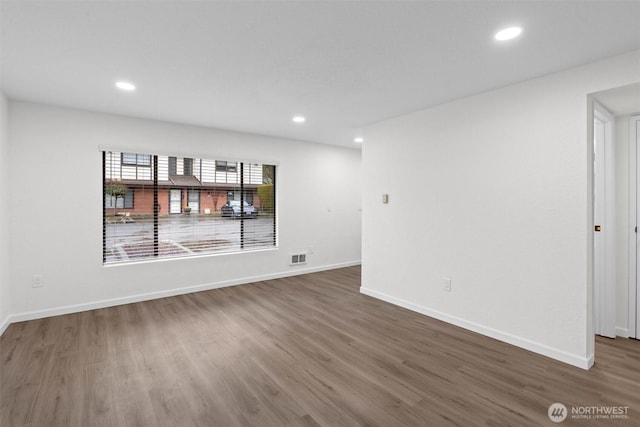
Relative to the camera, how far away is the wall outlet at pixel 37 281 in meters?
3.56

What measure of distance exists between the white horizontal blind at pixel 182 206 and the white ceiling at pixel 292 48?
1.08 metres

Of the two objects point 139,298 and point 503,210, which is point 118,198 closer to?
point 139,298

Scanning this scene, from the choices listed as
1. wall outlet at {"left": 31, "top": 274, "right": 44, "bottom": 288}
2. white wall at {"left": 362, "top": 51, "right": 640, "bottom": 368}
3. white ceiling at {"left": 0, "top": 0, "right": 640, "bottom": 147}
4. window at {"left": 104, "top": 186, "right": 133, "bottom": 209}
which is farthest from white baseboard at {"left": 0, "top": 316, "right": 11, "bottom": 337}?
white wall at {"left": 362, "top": 51, "right": 640, "bottom": 368}

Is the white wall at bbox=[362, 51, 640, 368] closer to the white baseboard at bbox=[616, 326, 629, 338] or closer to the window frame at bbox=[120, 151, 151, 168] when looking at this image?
the white baseboard at bbox=[616, 326, 629, 338]

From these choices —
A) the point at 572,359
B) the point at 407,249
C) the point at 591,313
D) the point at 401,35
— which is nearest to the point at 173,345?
the point at 407,249

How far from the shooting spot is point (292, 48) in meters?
2.30

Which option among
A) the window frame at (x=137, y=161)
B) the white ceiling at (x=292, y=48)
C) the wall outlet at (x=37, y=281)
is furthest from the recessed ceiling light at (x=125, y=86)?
the wall outlet at (x=37, y=281)

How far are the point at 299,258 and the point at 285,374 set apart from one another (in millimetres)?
3387

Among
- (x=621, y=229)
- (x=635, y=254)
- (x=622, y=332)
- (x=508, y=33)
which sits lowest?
(x=622, y=332)

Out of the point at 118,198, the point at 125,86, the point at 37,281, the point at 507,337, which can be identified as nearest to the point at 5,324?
the point at 37,281

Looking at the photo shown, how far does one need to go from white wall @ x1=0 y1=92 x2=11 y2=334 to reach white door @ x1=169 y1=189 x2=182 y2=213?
1.71 m

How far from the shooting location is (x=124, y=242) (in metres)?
4.22

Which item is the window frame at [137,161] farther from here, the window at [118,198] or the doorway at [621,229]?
the doorway at [621,229]

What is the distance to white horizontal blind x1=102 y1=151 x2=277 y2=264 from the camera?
415 cm
